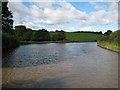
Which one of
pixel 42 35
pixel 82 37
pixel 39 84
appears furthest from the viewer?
pixel 82 37

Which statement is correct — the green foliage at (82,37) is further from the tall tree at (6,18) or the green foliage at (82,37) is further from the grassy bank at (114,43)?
the tall tree at (6,18)

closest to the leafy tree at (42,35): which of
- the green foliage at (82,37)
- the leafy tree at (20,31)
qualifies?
the leafy tree at (20,31)

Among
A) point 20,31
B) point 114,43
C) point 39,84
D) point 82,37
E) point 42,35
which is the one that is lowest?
point 39,84

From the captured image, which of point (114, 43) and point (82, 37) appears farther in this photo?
point (82, 37)

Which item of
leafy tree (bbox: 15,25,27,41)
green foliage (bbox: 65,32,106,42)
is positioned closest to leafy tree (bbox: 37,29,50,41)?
leafy tree (bbox: 15,25,27,41)

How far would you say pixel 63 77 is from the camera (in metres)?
15.2

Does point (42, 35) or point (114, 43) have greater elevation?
point (42, 35)

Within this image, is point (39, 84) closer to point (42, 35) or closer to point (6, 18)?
point (6, 18)

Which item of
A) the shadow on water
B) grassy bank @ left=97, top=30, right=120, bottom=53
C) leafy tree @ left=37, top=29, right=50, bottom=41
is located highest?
leafy tree @ left=37, top=29, right=50, bottom=41

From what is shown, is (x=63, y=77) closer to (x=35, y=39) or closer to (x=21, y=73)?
(x=21, y=73)

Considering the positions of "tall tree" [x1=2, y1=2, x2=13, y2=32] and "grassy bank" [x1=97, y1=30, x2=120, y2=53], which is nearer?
"grassy bank" [x1=97, y1=30, x2=120, y2=53]

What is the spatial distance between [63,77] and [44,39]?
80.2 m

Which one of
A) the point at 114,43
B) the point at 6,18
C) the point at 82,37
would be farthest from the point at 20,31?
the point at 114,43

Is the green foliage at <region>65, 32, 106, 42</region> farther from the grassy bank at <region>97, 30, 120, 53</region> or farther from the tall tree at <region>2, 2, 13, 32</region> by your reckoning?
the tall tree at <region>2, 2, 13, 32</region>
